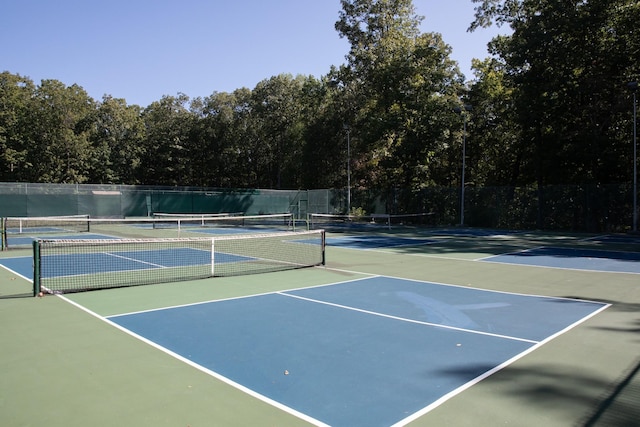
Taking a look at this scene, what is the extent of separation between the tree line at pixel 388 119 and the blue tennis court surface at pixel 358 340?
69.3ft

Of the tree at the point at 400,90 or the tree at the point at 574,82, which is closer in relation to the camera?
the tree at the point at 574,82

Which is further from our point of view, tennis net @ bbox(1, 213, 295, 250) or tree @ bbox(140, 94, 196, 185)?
tree @ bbox(140, 94, 196, 185)

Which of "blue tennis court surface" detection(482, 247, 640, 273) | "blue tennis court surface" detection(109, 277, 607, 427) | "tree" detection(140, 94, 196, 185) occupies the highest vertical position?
"tree" detection(140, 94, 196, 185)

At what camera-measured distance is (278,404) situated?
14.3ft

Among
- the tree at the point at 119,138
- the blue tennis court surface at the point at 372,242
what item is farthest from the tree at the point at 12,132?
the blue tennis court surface at the point at 372,242

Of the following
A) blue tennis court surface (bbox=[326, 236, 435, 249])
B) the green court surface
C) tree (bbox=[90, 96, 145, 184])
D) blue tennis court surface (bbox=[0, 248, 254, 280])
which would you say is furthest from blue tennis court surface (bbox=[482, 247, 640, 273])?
tree (bbox=[90, 96, 145, 184])

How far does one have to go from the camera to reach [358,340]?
6.36 meters

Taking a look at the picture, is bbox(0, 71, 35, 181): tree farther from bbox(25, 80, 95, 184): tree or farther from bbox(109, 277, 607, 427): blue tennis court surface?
bbox(109, 277, 607, 427): blue tennis court surface

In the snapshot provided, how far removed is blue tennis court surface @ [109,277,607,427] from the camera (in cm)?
459

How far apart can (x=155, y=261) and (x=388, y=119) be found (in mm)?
25364

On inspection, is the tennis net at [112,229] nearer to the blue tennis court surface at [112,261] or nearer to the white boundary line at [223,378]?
the blue tennis court surface at [112,261]

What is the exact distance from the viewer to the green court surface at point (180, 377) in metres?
4.11

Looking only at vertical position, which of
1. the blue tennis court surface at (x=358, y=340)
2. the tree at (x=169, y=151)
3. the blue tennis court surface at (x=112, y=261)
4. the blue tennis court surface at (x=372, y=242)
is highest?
the tree at (x=169, y=151)

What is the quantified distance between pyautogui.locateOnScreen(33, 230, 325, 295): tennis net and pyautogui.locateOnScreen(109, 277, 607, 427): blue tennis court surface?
276 cm
